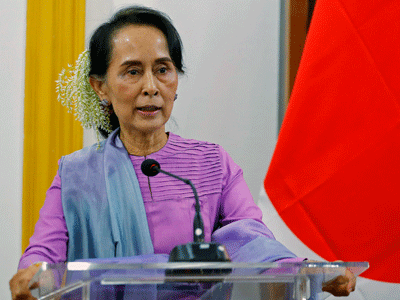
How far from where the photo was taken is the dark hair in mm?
1555

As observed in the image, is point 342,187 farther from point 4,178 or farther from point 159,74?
point 4,178

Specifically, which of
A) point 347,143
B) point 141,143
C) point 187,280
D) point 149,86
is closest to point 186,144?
point 141,143

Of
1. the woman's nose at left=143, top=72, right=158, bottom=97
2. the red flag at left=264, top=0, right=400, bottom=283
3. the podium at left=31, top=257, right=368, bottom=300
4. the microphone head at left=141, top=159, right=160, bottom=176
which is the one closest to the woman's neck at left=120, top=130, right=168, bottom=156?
the woman's nose at left=143, top=72, right=158, bottom=97

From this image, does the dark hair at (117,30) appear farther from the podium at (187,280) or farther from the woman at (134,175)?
the podium at (187,280)

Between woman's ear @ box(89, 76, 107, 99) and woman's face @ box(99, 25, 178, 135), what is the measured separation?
0.07 m

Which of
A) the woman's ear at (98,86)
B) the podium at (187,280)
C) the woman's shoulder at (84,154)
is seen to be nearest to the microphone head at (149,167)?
the podium at (187,280)

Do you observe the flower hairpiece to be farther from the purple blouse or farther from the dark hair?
the purple blouse

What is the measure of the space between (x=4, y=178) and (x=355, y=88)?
1428mm

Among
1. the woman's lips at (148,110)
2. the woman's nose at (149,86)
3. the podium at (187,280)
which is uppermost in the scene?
the woman's nose at (149,86)

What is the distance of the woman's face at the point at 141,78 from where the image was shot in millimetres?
1481

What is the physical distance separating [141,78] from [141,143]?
21cm

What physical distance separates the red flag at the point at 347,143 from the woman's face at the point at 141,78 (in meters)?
0.48

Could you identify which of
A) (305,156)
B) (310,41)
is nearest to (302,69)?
(310,41)

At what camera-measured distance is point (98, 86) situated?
162 cm
